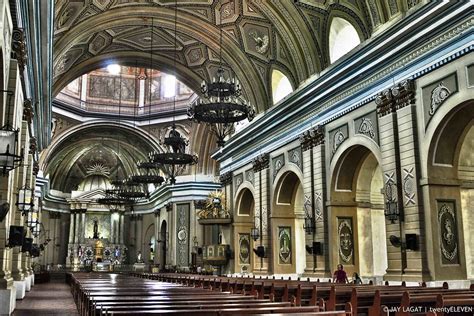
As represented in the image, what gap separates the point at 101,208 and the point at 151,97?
12462mm

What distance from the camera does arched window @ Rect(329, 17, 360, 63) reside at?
1394 cm

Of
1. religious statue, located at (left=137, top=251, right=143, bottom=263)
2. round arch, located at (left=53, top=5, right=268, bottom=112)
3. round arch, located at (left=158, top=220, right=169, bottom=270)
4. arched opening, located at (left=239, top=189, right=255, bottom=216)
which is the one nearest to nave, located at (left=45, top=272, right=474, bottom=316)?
round arch, located at (left=53, top=5, right=268, bottom=112)

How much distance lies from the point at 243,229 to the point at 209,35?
7.51m

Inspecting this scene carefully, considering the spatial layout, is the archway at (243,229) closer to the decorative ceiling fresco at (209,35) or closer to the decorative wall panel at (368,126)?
the decorative ceiling fresco at (209,35)

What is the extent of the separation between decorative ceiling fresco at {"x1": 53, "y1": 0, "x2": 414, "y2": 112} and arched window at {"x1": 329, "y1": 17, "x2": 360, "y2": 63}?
19 centimetres

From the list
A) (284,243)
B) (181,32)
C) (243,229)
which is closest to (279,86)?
(181,32)

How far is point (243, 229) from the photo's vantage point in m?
20.7

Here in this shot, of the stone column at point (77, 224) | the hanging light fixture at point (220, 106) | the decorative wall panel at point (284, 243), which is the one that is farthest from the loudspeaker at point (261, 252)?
the stone column at point (77, 224)

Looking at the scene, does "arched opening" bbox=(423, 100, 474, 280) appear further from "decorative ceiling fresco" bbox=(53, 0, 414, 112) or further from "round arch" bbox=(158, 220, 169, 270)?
"round arch" bbox=(158, 220, 169, 270)

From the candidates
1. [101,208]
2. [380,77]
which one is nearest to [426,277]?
[380,77]

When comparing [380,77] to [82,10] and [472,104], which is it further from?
[82,10]

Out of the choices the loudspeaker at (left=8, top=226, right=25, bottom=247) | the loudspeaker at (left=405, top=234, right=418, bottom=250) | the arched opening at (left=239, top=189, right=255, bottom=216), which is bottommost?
the loudspeaker at (left=405, top=234, right=418, bottom=250)

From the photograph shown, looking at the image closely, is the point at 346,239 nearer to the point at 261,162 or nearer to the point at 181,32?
the point at 261,162

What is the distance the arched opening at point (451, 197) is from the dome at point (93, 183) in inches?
1223
